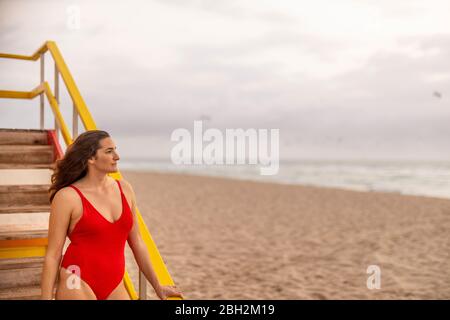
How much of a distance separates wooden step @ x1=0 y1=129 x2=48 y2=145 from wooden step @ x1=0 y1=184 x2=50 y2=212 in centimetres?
128

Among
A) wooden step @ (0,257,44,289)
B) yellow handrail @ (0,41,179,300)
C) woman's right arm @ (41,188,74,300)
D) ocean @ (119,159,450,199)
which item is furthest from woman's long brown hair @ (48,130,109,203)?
ocean @ (119,159,450,199)

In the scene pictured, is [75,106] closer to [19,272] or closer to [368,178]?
[19,272]

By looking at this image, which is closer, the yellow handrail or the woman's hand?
the woman's hand

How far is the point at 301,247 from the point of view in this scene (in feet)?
32.6

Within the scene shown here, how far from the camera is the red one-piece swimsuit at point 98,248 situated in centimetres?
228

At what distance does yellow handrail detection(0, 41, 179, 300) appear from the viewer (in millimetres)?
2712

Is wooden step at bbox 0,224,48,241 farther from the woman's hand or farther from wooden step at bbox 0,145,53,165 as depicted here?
the woman's hand

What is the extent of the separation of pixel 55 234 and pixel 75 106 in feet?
7.44

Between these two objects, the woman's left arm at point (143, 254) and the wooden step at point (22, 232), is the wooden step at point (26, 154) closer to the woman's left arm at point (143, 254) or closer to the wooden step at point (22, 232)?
the wooden step at point (22, 232)

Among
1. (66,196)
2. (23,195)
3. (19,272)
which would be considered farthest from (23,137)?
(66,196)

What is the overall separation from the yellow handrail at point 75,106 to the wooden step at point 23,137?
35cm

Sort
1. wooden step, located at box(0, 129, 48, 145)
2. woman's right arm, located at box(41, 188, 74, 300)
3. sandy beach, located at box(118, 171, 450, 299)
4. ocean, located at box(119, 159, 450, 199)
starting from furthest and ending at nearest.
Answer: ocean, located at box(119, 159, 450, 199)
sandy beach, located at box(118, 171, 450, 299)
wooden step, located at box(0, 129, 48, 145)
woman's right arm, located at box(41, 188, 74, 300)

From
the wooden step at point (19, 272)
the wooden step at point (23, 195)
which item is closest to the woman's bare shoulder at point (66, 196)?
the wooden step at point (19, 272)
